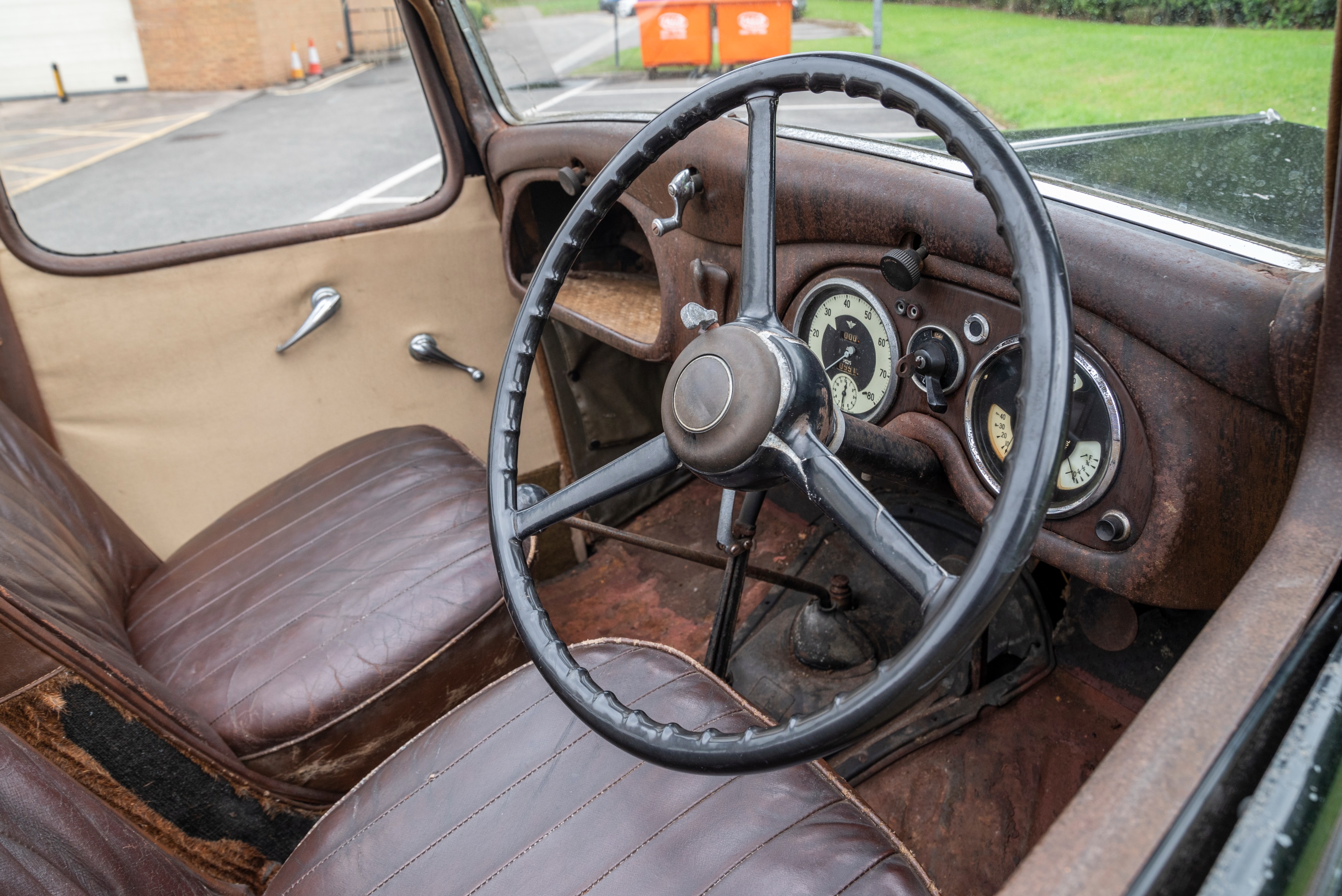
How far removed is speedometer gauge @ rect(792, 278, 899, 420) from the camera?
1.30 m

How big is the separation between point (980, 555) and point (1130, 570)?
1.40 ft

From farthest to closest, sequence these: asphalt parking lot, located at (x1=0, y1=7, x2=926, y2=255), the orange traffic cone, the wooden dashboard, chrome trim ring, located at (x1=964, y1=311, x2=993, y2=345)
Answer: the orange traffic cone
asphalt parking lot, located at (x1=0, y1=7, x2=926, y2=255)
chrome trim ring, located at (x1=964, y1=311, x2=993, y2=345)
the wooden dashboard

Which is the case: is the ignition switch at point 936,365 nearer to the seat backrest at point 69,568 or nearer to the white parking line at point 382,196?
the seat backrest at point 69,568

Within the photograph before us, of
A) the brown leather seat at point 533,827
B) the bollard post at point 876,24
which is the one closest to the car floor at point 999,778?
the brown leather seat at point 533,827

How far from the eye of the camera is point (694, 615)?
2.18 meters

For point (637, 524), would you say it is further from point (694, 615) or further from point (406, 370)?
point (406, 370)

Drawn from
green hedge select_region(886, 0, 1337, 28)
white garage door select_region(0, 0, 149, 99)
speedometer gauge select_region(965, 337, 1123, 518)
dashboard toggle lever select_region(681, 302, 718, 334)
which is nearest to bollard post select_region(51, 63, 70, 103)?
white garage door select_region(0, 0, 149, 99)

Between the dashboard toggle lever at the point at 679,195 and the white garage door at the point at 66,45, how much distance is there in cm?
122

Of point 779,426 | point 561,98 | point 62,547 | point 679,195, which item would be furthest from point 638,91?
point 62,547

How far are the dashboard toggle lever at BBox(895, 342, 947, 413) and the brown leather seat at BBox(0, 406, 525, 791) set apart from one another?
0.77 m

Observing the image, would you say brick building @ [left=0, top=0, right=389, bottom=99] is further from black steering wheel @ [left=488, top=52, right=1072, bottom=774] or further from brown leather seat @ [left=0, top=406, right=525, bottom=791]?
black steering wheel @ [left=488, top=52, right=1072, bottom=774]

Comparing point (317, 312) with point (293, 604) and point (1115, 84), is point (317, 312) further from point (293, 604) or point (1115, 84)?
point (1115, 84)

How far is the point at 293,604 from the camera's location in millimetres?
1502

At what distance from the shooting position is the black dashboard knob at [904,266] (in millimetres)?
1148
